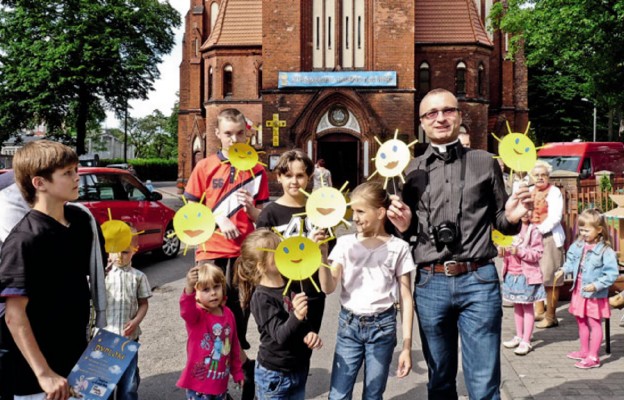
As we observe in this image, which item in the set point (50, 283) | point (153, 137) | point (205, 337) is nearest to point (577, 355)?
point (205, 337)

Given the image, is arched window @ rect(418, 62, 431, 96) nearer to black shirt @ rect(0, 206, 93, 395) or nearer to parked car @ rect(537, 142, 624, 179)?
parked car @ rect(537, 142, 624, 179)

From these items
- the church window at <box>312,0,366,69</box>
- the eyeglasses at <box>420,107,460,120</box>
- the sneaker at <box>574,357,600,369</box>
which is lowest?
the sneaker at <box>574,357,600,369</box>

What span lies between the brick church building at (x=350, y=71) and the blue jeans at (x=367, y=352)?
2273cm

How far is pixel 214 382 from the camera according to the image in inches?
137

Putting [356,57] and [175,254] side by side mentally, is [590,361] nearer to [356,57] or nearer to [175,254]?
[175,254]

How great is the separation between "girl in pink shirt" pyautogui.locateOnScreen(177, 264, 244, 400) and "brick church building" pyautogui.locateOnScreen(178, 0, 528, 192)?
2263cm

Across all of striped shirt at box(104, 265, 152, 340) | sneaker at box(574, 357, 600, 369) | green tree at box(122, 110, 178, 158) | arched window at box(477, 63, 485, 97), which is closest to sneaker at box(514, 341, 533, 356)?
sneaker at box(574, 357, 600, 369)

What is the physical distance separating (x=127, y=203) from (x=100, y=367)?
298 inches

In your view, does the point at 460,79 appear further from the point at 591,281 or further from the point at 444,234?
the point at 444,234

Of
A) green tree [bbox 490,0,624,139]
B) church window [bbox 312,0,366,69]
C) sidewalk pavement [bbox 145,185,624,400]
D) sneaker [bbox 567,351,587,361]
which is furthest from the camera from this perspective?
church window [bbox 312,0,366,69]

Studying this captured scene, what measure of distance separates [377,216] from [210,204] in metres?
1.44

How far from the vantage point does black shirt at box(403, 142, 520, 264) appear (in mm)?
3320

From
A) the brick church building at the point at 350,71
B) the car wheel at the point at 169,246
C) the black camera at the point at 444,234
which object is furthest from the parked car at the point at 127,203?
the brick church building at the point at 350,71

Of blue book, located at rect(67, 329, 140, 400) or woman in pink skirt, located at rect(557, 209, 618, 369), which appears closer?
blue book, located at rect(67, 329, 140, 400)
